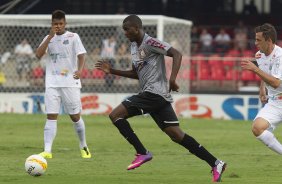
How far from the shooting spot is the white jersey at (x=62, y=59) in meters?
14.1

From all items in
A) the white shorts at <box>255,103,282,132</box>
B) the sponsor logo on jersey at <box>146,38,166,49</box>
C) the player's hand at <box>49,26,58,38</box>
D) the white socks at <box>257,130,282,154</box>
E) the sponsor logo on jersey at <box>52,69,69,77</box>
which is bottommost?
the white socks at <box>257,130,282,154</box>

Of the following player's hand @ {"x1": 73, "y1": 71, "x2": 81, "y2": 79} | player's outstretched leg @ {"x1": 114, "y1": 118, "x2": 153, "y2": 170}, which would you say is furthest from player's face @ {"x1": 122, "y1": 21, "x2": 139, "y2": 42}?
player's hand @ {"x1": 73, "y1": 71, "x2": 81, "y2": 79}

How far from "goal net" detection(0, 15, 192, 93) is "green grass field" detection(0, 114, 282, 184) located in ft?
9.82

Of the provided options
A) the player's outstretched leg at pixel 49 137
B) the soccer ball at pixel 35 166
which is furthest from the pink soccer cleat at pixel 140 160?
the player's outstretched leg at pixel 49 137

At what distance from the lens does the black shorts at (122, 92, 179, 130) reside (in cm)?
1123

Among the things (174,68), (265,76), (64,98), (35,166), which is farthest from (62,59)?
(265,76)

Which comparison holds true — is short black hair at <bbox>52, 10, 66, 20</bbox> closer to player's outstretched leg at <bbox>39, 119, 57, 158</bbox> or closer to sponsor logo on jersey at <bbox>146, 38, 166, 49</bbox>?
player's outstretched leg at <bbox>39, 119, 57, 158</bbox>

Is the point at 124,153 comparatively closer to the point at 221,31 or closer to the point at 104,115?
the point at 104,115

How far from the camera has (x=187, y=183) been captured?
10.8 meters

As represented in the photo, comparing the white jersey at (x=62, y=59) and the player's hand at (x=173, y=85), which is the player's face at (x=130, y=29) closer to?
the player's hand at (x=173, y=85)

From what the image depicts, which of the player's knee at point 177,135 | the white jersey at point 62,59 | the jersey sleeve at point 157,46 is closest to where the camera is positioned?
the player's knee at point 177,135

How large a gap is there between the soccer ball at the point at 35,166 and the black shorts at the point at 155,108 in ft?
4.21

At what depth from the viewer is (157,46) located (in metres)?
11.2

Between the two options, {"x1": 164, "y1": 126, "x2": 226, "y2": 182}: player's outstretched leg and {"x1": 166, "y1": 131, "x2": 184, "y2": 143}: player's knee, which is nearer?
{"x1": 164, "y1": 126, "x2": 226, "y2": 182}: player's outstretched leg
